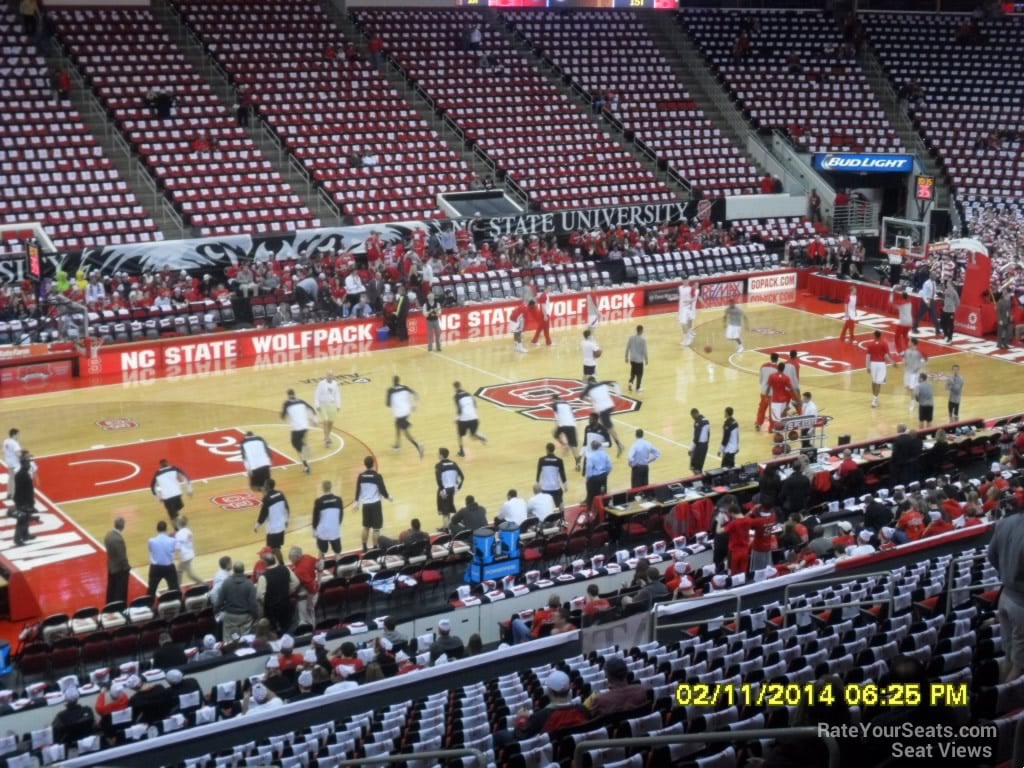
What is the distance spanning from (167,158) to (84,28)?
18.4 feet

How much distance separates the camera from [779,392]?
24688 millimetres

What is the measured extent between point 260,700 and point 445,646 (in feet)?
7.38

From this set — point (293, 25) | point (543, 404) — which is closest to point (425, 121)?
point (293, 25)

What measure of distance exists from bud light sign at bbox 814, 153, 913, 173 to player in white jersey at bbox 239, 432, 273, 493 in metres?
28.8

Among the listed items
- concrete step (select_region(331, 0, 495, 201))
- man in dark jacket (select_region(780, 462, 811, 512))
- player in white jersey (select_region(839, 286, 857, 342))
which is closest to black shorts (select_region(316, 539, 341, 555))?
man in dark jacket (select_region(780, 462, 811, 512))

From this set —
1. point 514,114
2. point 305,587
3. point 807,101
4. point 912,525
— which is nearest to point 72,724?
point 305,587

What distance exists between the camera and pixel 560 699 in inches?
442

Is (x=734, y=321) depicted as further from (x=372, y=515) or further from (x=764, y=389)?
(x=372, y=515)

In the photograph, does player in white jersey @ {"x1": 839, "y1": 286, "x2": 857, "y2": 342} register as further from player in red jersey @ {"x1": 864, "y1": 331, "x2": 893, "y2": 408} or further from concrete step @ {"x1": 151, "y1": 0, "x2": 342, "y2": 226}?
concrete step @ {"x1": 151, "y1": 0, "x2": 342, "y2": 226}

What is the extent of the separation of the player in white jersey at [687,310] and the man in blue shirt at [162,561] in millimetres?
16431

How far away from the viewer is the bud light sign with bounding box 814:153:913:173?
45156mm

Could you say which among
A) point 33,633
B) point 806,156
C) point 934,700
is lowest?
point 33,633

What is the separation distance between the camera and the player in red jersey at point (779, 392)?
2456 centimetres

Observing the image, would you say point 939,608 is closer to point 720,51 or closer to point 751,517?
point 751,517
